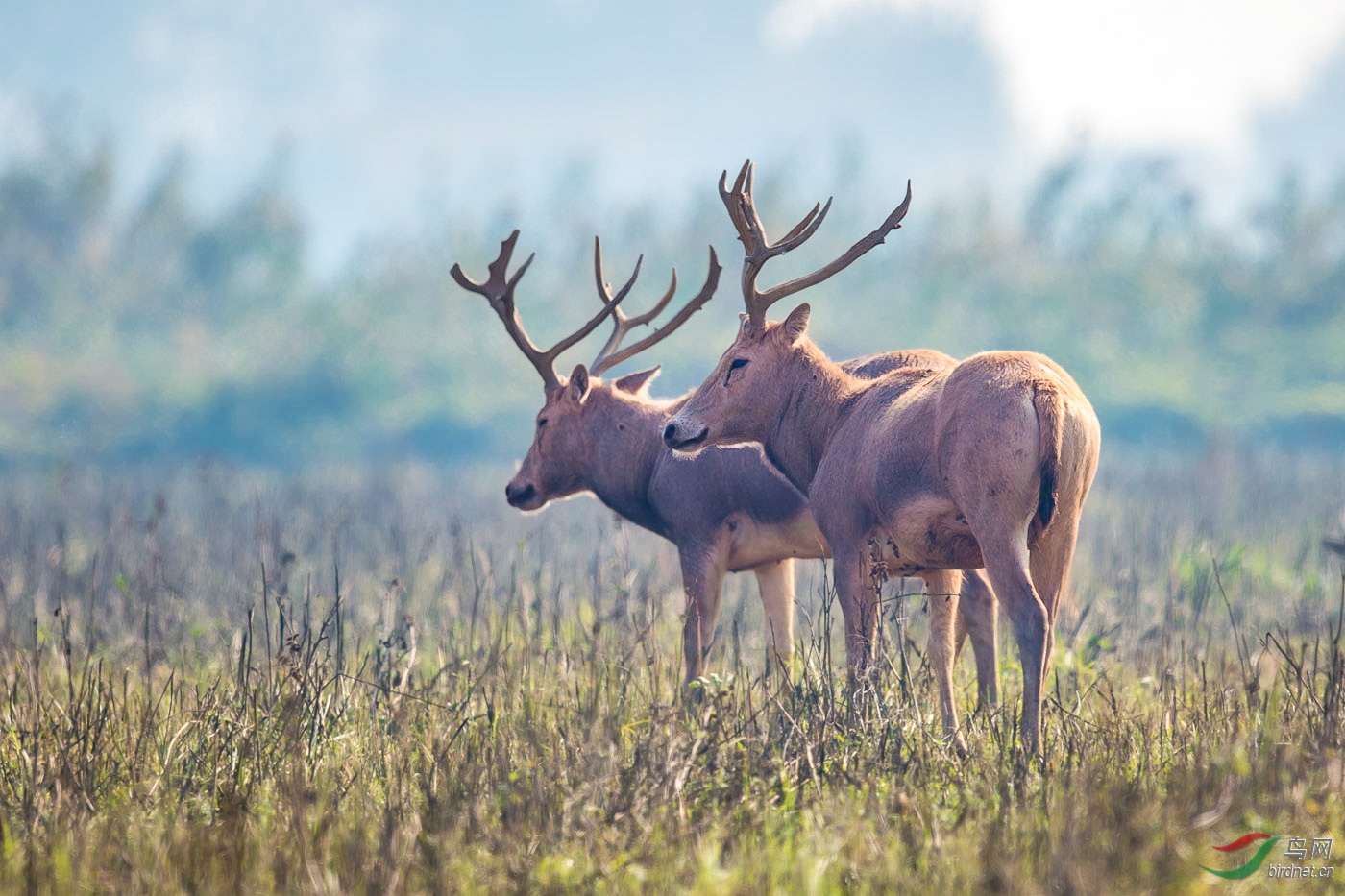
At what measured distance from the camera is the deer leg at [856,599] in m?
6.33

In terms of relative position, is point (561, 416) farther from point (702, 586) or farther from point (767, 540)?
point (767, 540)

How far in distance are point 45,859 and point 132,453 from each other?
34.0 meters

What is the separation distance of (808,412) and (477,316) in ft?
118

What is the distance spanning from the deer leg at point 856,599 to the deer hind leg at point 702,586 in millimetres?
1431

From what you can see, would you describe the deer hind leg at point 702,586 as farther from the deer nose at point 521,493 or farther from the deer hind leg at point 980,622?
the deer hind leg at point 980,622

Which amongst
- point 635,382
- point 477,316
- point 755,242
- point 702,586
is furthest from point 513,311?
point 477,316

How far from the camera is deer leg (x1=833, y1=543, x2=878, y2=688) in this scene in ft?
20.8

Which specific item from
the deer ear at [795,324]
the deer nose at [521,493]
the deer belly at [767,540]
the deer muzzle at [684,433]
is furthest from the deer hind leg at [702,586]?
the deer ear at [795,324]

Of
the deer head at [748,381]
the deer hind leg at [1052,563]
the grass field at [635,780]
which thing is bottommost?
the grass field at [635,780]

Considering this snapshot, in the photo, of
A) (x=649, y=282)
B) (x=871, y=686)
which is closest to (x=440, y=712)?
(x=871, y=686)

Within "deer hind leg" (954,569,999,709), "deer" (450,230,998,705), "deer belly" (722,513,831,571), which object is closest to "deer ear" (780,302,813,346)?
"deer" (450,230,998,705)

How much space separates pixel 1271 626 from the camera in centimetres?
991

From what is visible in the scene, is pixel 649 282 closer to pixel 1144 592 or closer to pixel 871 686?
pixel 1144 592

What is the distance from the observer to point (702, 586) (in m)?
8.01
